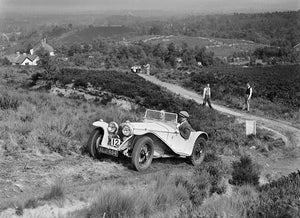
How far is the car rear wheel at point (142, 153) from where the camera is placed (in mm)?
10281

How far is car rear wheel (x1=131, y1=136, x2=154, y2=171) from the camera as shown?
33.7ft

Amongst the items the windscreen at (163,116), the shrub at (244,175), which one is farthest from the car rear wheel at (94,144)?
the shrub at (244,175)

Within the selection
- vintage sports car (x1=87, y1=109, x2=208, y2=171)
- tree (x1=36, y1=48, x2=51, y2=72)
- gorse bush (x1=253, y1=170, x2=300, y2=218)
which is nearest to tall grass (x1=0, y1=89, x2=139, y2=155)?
vintage sports car (x1=87, y1=109, x2=208, y2=171)

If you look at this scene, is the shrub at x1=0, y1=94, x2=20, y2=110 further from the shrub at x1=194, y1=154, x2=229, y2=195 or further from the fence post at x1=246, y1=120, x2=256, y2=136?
the fence post at x1=246, y1=120, x2=256, y2=136

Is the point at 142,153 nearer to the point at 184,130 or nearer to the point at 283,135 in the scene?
the point at 184,130

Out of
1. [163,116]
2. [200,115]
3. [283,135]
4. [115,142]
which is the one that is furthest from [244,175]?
[200,115]

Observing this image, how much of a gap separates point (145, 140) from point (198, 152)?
8.26 ft

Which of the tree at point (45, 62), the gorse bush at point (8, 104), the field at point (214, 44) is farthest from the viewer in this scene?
the field at point (214, 44)

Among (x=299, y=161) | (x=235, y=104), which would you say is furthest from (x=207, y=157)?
(x=235, y=104)

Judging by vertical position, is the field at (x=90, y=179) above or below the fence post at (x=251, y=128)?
above

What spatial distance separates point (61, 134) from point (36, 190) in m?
4.17

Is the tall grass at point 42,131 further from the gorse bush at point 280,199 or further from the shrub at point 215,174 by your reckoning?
the gorse bush at point 280,199

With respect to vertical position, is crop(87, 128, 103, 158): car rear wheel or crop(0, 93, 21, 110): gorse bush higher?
crop(87, 128, 103, 158): car rear wheel

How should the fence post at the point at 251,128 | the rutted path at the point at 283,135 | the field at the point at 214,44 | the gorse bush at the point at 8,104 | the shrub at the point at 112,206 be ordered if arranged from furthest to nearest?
the field at the point at 214,44 → the fence post at the point at 251,128 → the gorse bush at the point at 8,104 → the rutted path at the point at 283,135 → the shrub at the point at 112,206
